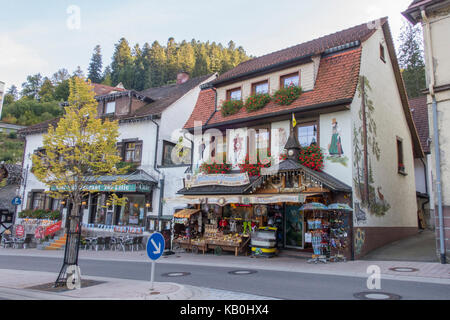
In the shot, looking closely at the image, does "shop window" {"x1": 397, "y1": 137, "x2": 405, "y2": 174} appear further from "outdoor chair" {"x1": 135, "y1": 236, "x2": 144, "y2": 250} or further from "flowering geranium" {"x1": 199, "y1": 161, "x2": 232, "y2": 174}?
"outdoor chair" {"x1": 135, "y1": 236, "x2": 144, "y2": 250}

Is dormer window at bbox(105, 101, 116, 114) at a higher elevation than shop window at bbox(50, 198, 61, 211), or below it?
higher

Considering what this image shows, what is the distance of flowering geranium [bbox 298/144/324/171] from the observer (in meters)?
14.0

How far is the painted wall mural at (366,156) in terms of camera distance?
1381cm

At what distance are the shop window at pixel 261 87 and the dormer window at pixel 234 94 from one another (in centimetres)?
93

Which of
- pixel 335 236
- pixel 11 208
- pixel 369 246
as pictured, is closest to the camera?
pixel 335 236

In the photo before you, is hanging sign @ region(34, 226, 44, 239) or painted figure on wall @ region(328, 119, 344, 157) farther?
hanging sign @ region(34, 226, 44, 239)

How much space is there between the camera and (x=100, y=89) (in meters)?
35.8

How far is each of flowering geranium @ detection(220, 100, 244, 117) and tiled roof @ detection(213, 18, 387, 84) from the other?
54.0 inches

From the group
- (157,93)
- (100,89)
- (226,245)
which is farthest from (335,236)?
(100,89)

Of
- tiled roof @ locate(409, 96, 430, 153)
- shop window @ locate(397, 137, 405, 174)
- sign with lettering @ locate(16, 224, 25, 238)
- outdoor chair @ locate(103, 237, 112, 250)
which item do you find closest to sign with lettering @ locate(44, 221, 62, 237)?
sign with lettering @ locate(16, 224, 25, 238)

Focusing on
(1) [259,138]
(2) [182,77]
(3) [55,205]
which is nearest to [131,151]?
(3) [55,205]

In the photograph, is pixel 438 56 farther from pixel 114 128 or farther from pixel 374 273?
pixel 114 128

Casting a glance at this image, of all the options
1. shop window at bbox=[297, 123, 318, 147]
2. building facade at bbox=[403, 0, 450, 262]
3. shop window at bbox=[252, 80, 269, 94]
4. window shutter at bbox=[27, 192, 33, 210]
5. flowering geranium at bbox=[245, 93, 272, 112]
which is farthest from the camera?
window shutter at bbox=[27, 192, 33, 210]

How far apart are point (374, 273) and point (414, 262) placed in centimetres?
284
